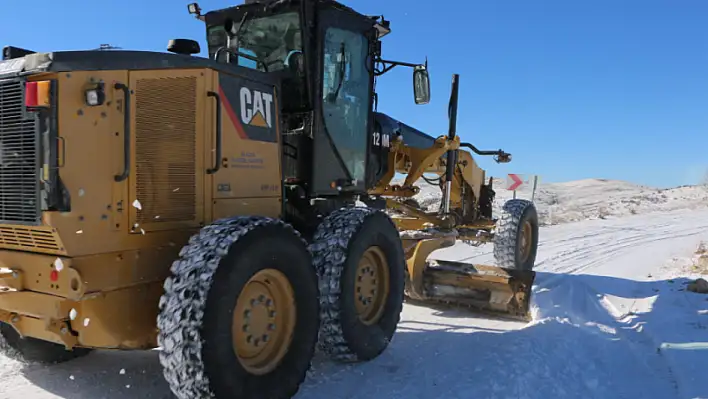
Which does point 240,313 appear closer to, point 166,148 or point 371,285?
point 166,148

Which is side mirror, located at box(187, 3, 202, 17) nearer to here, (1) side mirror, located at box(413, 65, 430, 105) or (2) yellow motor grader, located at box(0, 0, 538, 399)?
(2) yellow motor grader, located at box(0, 0, 538, 399)

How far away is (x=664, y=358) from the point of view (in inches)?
196

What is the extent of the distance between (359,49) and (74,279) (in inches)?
141

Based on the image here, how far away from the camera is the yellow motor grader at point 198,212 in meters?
3.08

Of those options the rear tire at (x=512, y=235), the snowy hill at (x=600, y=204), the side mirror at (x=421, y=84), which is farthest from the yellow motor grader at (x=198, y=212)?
the snowy hill at (x=600, y=204)

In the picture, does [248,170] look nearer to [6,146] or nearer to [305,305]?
[305,305]

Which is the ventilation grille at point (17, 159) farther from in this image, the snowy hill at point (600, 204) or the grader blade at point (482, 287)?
the snowy hill at point (600, 204)

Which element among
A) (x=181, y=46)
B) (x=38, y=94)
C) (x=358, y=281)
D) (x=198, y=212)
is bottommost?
(x=358, y=281)

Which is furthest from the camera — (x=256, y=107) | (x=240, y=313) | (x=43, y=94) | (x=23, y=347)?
(x=23, y=347)

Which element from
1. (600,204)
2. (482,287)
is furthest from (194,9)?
(600,204)

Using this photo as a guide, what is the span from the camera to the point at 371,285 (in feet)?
17.1

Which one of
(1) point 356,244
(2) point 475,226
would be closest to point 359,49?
(1) point 356,244

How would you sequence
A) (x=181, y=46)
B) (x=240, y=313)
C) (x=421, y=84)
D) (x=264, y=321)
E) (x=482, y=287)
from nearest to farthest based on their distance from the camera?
(x=240, y=313)
(x=264, y=321)
(x=181, y=46)
(x=421, y=84)
(x=482, y=287)

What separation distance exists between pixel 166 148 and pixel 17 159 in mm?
831
